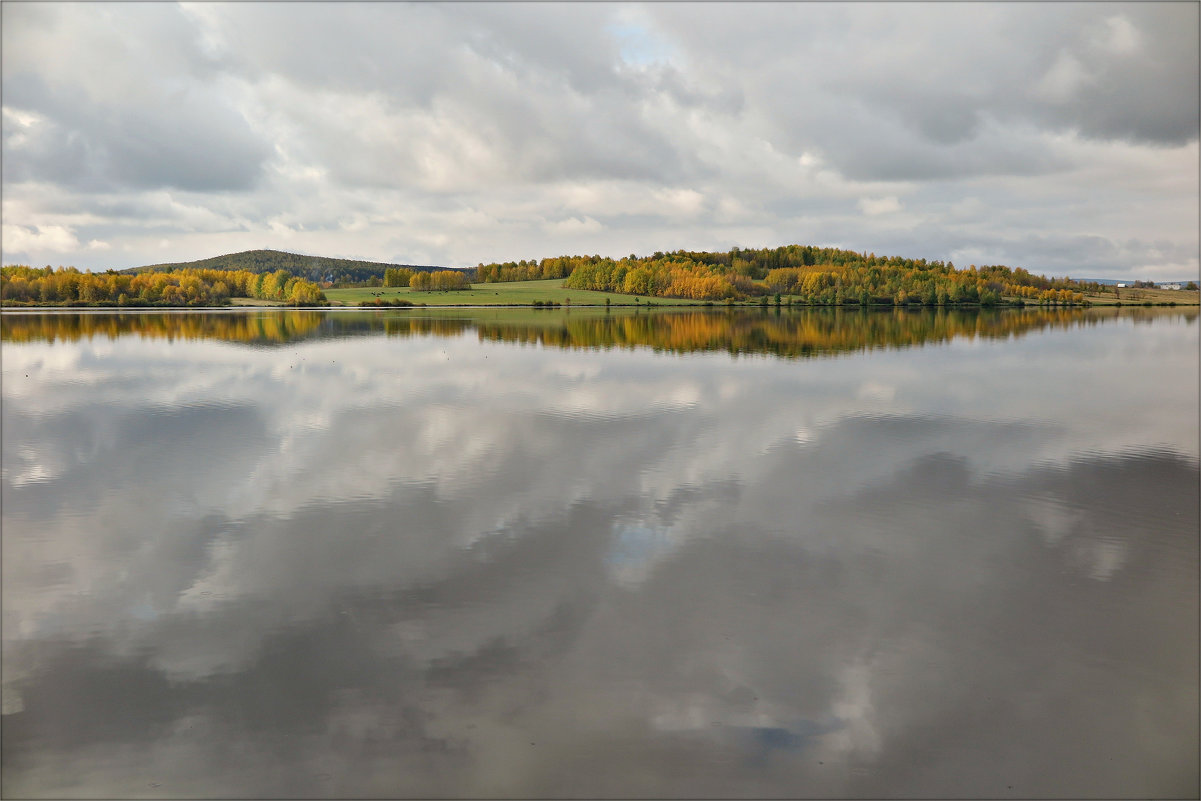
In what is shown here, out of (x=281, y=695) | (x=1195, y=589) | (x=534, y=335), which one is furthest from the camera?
(x=534, y=335)

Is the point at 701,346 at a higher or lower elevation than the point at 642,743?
higher

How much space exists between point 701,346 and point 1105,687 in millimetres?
58778

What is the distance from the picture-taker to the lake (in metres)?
8.46

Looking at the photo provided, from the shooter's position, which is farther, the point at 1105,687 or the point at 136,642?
the point at 136,642

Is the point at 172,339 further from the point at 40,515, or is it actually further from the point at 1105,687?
the point at 1105,687

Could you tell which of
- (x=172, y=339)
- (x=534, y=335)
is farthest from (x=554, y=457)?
(x=172, y=339)

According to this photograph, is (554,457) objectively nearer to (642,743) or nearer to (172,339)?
(642,743)

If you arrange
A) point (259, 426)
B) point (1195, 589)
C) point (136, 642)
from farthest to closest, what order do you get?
point (259, 426) < point (1195, 589) < point (136, 642)

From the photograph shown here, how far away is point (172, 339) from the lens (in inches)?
3012

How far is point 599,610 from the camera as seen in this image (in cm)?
1194

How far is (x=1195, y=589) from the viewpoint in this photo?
12844mm

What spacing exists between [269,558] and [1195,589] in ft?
55.8

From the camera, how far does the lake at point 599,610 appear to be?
27.8ft

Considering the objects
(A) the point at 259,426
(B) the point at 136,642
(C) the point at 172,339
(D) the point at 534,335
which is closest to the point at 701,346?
(D) the point at 534,335
